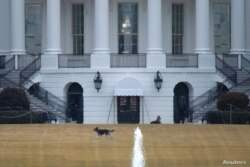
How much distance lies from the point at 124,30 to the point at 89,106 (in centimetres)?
785

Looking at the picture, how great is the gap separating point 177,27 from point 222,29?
310 centimetres

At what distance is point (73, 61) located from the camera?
91.4 m

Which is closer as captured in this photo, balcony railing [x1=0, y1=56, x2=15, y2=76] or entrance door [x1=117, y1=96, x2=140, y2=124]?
entrance door [x1=117, y1=96, x2=140, y2=124]

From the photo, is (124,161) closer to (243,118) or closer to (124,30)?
(243,118)

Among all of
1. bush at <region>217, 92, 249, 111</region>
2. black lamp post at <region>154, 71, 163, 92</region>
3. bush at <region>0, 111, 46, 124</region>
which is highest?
black lamp post at <region>154, 71, 163, 92</region>

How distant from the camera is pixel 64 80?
91000 mm

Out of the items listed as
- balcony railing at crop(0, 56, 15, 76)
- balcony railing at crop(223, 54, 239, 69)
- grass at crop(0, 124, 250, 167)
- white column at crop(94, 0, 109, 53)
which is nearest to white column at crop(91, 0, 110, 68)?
white column at crop(94, 0, 109, 53)

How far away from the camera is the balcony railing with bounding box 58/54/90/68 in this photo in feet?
299

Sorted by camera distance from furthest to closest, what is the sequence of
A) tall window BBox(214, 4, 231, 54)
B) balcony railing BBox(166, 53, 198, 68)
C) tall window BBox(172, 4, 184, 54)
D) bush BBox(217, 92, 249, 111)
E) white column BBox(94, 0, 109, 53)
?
tall window BBox(214, 4, 231, 54)
tall window BBox(172, 4, 184, 54)
white column BBox(94, 0, 109, 53)
balcony railing BBox(166, 53, 198, 68)
bush BBox(217, 92, 249, 111)

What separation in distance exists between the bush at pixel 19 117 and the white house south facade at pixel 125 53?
545 cm

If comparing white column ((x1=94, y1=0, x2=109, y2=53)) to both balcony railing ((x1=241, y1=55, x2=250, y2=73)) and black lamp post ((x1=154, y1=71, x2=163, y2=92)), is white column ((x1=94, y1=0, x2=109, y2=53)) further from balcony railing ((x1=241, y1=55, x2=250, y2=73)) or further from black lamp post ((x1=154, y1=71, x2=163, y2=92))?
balcony railing ((x1=241, y1=55, x2=250, y2=73))

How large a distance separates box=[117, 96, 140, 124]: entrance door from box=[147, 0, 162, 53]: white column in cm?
333

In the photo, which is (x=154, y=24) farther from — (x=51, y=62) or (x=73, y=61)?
(x=51, y=62)

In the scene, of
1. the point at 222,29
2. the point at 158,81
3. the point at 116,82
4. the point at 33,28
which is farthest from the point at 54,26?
the point at 222,29
